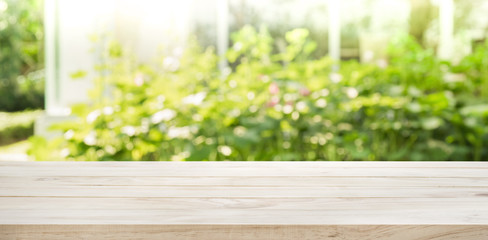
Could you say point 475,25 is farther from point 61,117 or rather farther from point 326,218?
point 326,218

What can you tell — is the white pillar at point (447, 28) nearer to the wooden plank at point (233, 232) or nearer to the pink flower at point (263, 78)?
the pink flower at point (263, 78)

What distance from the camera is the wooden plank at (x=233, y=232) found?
0.97 meters

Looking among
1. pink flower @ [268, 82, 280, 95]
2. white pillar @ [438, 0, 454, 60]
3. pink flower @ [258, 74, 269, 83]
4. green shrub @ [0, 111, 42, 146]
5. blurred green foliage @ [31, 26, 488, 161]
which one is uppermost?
white pillar @ [438, 0, 454, 60]

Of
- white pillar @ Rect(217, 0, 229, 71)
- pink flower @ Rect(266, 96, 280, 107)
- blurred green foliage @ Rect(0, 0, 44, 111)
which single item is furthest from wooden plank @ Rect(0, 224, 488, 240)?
blurred green foliage @ Rect(0, 0, 44, 111)

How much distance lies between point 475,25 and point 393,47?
44.5 inches

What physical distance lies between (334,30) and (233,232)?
419 cm

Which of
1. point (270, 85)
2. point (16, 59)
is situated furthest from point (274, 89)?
point (16, 59)

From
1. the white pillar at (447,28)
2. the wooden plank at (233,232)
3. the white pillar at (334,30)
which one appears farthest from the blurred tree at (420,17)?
the wooden plank at (233,232)

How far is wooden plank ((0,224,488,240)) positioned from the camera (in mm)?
971

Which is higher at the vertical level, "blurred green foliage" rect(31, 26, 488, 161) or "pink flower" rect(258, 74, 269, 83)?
"pink flower" rect(258, 74, 269, 83)

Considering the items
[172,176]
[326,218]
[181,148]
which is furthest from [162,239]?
[181,148]

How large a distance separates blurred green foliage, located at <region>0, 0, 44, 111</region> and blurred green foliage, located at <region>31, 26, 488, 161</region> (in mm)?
7918

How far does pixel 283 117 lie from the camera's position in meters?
3.10

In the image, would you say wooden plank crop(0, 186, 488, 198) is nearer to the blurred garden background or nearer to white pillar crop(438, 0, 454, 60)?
the blurred garden background
